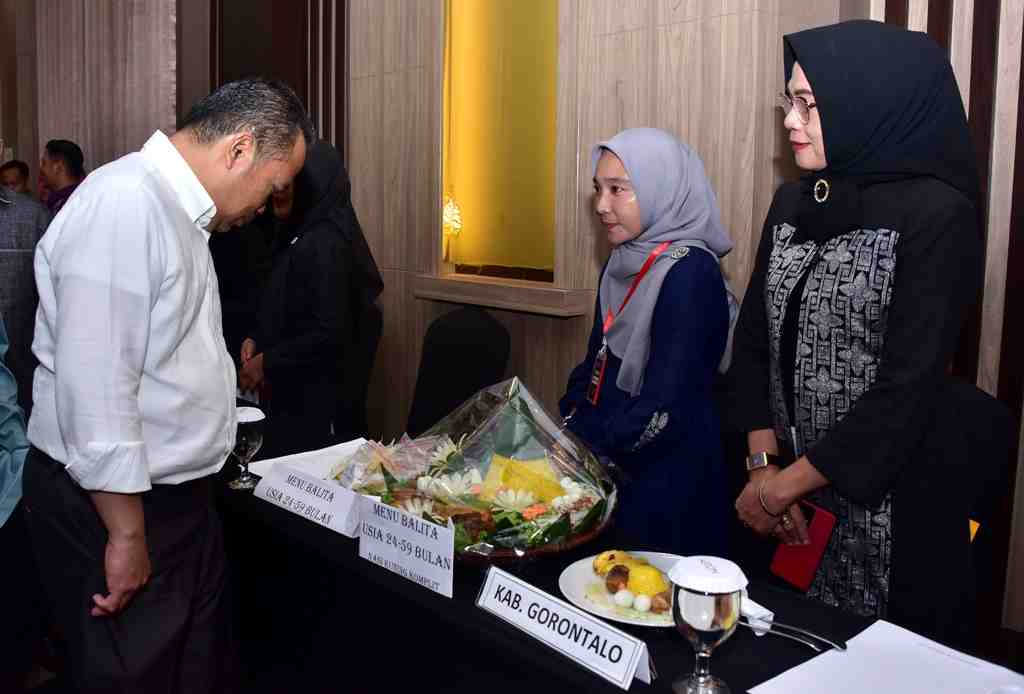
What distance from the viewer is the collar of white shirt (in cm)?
149

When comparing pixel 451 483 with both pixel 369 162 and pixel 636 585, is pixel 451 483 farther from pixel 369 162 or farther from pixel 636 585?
→ pixel 369 162

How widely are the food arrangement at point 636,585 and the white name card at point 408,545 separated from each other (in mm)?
232

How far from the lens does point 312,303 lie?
3209 mm

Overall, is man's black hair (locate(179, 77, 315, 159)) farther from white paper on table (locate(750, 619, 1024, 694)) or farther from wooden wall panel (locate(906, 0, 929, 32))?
wooden wall panel (locate(906, 0, 929, 32))

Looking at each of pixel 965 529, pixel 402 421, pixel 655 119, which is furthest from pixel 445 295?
pixel 965 529

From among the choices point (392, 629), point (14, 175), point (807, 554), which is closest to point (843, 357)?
point (807, 554)

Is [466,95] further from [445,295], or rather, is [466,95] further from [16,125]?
[16,125]

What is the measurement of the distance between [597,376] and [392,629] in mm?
985

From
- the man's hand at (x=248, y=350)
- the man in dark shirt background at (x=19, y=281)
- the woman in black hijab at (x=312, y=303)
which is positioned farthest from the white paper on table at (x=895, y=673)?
the man's hand at (x=248, y=350)

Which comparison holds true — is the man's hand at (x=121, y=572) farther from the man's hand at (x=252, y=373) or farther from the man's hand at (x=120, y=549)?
the man's hand at (x=252, y=373)

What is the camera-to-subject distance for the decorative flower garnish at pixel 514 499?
145 centimetres

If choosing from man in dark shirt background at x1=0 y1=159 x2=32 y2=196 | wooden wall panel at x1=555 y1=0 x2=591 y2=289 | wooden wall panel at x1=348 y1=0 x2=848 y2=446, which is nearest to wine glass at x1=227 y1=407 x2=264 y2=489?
wooden wall panel at x1=348 y1=0 x2=848 y2=446

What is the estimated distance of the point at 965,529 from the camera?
158cm

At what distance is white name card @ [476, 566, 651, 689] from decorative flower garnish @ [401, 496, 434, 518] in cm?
17
